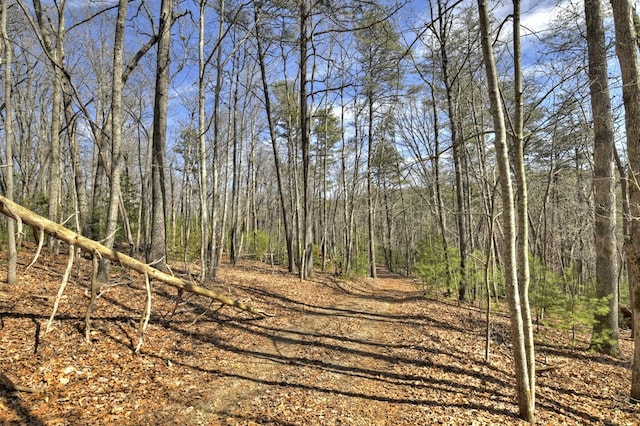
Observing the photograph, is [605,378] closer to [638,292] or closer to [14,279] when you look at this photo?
[638,292]

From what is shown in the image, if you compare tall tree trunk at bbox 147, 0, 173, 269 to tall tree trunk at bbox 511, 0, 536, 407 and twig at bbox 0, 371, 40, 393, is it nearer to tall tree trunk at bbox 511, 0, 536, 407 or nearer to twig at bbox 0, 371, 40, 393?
twig at bbox 0, 371, 40, 393

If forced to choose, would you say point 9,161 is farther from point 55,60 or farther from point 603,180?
point 603,180

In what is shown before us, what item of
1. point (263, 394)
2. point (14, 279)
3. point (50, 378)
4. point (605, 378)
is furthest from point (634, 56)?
point (14, 279)

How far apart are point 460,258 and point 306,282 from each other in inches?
211

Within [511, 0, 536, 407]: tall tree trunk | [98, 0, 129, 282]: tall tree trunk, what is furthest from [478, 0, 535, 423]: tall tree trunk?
[98, 0, 129, 282]: tall tree trunk

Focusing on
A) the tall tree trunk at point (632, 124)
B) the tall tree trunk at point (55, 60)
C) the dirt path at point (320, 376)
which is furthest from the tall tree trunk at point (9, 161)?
the tall tree trunk at point (632, 124)

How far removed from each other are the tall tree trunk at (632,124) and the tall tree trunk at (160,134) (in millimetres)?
8915

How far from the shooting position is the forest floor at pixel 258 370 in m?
3.77

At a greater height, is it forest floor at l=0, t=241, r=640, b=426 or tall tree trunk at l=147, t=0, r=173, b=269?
tall tree trunk at l=147, t=0, r=173, b=269

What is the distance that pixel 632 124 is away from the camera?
443 centimetres

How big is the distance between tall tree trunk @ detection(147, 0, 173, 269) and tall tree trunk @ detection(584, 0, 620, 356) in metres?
9.22

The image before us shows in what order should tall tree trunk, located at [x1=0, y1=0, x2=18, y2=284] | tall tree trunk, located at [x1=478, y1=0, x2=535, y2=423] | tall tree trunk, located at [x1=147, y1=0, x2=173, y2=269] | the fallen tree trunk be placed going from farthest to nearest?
1. tall tree trunk, located at [x1=147, y1=0, x2=173, y2=269]
2. tall tree trunk, located at [x1=0, y1=0, x2=18, y2=284]
3. tall tree trunk, located at [x1=478, y1=0, x2=535, y2=423]
4. the fallen tree trunk

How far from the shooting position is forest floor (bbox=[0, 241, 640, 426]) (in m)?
3.77

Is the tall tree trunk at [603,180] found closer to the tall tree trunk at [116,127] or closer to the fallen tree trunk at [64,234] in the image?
the fallen tree trunk at [64,234]
